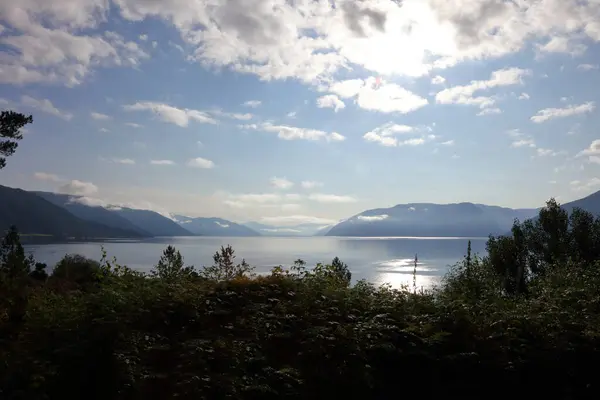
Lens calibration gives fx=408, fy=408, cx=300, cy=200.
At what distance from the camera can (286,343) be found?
618 centimetres

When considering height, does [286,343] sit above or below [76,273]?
above

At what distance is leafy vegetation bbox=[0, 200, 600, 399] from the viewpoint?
512 centimetres

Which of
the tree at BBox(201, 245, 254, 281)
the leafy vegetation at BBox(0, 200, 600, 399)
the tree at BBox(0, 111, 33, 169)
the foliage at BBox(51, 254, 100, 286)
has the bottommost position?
the foliage at BBox(51, 254, 100, 286)

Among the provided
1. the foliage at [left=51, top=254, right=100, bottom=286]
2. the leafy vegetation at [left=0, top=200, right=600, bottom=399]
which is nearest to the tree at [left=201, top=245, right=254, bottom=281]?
the leafy vegetation at [left=0, top=200, right=600, bottom=399]

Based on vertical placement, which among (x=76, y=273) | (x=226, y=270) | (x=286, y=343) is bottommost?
(x=76, y=273)

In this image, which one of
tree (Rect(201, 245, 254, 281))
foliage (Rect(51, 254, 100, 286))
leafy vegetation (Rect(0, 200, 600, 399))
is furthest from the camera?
foliage (Rect(51, 254, 100, 286))

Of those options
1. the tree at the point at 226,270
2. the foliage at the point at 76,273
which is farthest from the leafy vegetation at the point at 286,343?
the foliage at the point at 76,273

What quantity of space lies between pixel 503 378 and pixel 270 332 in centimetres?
359

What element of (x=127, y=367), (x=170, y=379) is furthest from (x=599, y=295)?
(x=127, y=367)

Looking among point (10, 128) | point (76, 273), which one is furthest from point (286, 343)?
point (76, 273)

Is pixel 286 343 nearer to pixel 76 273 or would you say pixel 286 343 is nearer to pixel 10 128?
pixel 10 128

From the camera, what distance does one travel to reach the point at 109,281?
26.6ft

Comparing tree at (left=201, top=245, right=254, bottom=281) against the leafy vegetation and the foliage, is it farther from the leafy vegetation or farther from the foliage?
the foliage

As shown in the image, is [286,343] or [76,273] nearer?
[286,343]
